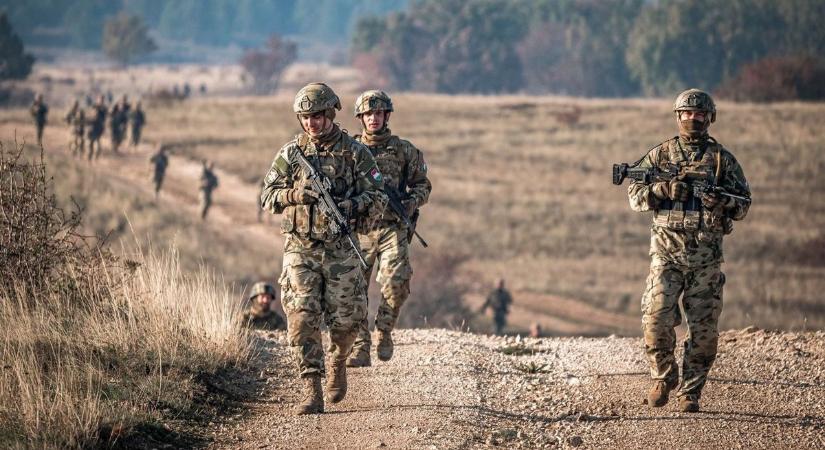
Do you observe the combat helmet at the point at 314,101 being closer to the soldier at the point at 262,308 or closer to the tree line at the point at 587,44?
the soldier at the point at 262,308

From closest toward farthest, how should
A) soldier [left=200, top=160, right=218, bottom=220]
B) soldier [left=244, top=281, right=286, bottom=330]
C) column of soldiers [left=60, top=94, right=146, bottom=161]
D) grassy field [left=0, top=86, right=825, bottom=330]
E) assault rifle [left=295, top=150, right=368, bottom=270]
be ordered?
1. assault rifle [left=295, top=150, right=368, bottom=270]
2. soldier [left=244, top=281, right=286, bottom=330]
3. grassy field [left=0, top=86, right=825, bottom=330]
4. soldier [left=200, top=160, right=218, bottom=220]
5. column of soldiers [left=60, top=94, right=146, bottom=161]

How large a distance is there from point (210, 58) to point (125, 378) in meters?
162

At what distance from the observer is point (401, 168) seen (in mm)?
10125

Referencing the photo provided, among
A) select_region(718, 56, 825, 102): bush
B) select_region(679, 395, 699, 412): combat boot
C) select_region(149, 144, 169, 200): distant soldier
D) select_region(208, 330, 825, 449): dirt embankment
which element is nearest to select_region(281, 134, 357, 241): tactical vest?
select_region(208, 330, 825, 449): dirt embankment

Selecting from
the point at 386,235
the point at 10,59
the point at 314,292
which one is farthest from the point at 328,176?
the point at 10,59

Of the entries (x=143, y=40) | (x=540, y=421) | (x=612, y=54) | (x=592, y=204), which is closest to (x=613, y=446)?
(x=540, y=421)

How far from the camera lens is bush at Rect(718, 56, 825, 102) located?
226 ft

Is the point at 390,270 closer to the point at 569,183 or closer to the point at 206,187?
the point at 206,187

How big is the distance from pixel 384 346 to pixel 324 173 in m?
2.30

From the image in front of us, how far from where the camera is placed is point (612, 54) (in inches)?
3868

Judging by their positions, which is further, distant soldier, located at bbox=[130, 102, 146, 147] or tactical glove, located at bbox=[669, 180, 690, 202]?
distant soldier, located at bbox=[130, 102, 146, 147]

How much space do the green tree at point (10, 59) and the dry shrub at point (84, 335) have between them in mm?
68541

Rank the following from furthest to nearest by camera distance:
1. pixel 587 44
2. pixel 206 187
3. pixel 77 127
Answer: pixel 587 44 → pixel 77 127 → pixel 206 187

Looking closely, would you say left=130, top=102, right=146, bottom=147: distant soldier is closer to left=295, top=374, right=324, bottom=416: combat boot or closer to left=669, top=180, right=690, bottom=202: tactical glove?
left=295, top=374, right=324, bottom=416: combat boot
